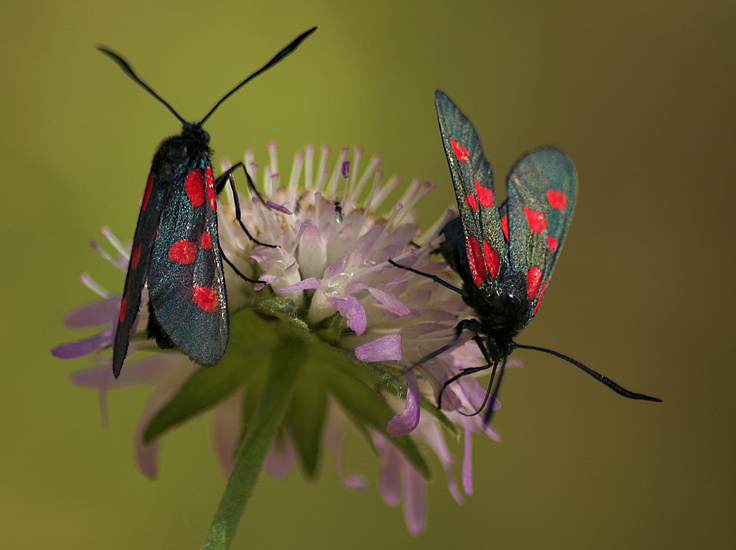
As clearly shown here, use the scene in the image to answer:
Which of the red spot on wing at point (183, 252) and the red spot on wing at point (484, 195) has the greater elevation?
the red spot on wing at point (484, 195)

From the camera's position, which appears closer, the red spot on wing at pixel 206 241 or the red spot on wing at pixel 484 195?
the red spot on wing at pixel 206 241

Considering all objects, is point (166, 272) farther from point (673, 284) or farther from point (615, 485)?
point (673, 284)

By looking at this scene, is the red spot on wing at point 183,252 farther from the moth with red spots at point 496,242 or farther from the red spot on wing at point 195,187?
the moth with red spots at point 496,242

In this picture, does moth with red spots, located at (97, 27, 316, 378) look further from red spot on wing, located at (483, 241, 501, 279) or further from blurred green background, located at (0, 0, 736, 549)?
blurred green background, located at (0, 0, 736, 549)

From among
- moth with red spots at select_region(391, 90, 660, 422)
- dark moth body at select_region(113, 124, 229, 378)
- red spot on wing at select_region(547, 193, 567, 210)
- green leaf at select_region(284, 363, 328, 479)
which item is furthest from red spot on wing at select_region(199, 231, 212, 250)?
red spot on wing at select_region(547, 193, 567, 210)

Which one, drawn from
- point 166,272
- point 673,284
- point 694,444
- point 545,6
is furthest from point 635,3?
point 166,272

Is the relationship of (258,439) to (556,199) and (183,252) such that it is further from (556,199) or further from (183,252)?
(556,199)

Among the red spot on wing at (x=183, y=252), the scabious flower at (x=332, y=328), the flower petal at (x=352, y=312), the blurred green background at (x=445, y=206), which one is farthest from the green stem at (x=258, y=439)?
the blurred green background at (x=445, y=206)
